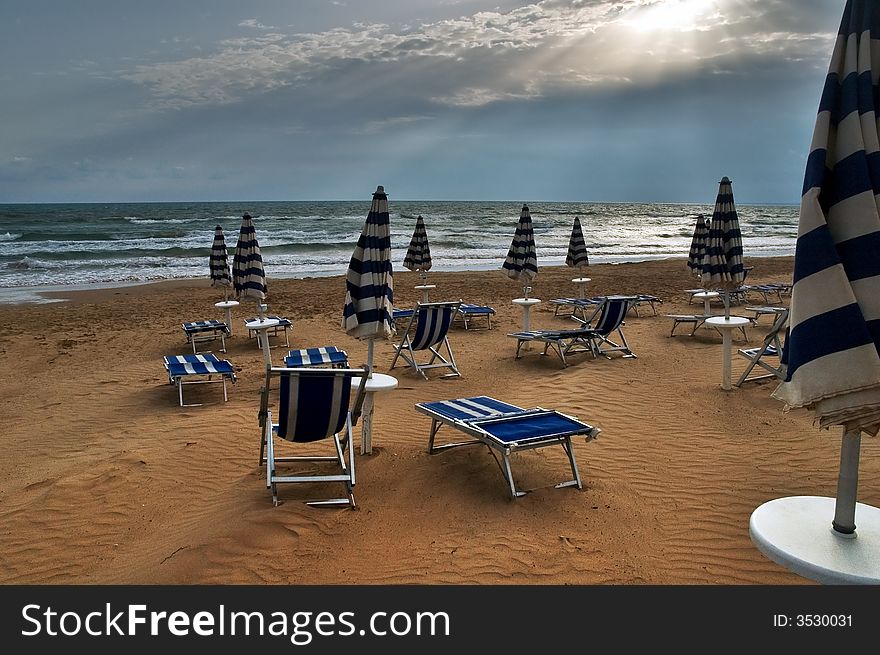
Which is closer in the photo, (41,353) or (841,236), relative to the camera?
(841,236)

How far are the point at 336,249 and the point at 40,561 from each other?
29.7 meters

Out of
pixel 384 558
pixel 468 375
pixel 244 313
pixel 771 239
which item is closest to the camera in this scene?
pixel 384 558

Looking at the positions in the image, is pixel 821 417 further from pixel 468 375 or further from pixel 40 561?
pixel 468 375

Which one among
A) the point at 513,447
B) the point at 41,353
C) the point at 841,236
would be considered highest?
the point at 841,236

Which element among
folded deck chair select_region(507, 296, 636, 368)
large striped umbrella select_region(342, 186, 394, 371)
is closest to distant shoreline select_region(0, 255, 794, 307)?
folded deck chair select_region(507, 296, 636, 368)

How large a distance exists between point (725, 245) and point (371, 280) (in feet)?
14.6

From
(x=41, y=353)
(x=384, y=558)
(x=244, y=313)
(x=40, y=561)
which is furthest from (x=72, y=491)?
(x=244, y=313)

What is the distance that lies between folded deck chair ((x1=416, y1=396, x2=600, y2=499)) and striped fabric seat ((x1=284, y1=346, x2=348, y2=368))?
2.16 meters

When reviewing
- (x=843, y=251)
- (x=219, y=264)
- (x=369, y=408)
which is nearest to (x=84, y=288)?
(x=219, y=264)

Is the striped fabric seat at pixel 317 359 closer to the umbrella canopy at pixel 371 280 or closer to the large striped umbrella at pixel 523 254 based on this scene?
the umbrella canopy at pixel 371 280

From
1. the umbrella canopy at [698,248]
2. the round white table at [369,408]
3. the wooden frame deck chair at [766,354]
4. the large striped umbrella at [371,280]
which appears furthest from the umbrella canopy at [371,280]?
the umbrella canopy at [698,248]

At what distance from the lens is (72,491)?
4.66 metres

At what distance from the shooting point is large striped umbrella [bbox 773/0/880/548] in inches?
84.4

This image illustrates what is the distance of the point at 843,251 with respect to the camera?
2.24 meters
